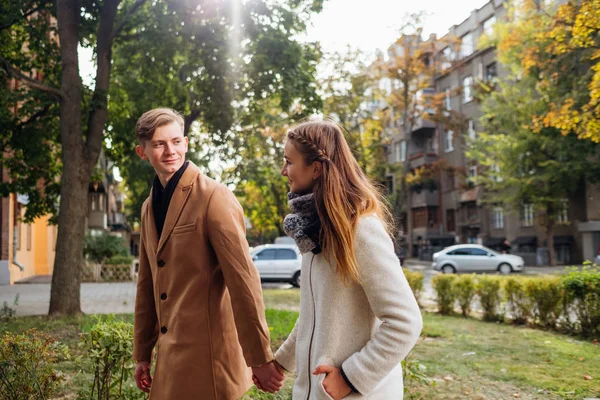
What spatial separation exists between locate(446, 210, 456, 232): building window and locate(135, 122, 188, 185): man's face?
4789cm

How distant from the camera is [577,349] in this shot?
344 inches

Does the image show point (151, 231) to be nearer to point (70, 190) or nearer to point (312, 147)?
point (312, 147)

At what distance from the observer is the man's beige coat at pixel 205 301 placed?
2785 mm

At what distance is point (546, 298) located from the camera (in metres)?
10.9

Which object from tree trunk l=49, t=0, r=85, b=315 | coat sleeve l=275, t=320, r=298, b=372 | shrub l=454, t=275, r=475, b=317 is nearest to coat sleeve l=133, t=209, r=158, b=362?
coat sleeve l=275, t=320, r=298, b=372

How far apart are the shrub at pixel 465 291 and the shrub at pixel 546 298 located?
69.3 inches

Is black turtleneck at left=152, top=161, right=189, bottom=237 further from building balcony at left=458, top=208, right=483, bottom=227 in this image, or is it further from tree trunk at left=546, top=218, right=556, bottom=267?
building balcony at left=458, top=208, right=483, bottom=227

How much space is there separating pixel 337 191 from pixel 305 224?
18cm

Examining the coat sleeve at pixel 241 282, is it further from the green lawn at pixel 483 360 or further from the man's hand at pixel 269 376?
the green lawn at pixel 483 360

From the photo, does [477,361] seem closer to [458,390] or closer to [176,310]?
[458,390]

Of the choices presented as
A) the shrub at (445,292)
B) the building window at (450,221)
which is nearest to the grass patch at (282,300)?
the shrub at (445,292)

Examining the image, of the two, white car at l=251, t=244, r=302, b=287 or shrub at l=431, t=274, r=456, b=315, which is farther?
white car at l=251, t=244, r=302, b=287

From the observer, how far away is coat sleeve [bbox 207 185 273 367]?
2.77 meters

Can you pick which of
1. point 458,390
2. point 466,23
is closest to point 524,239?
point 466,23
